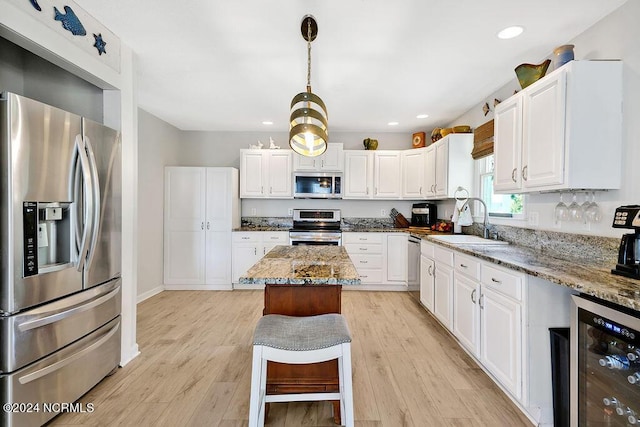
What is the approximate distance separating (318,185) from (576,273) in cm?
353

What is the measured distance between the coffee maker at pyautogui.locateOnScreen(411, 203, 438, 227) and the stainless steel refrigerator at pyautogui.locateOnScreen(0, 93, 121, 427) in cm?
405

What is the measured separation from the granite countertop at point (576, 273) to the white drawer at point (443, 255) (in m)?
0.38

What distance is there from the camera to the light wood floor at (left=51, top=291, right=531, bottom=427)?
1.81 metres

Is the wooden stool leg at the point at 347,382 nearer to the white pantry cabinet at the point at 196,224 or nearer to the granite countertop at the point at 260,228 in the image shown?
the granite countertop at the point at 260,228

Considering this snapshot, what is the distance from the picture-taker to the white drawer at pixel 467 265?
228 cm

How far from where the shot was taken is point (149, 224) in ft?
13.5

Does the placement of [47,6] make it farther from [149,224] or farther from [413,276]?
[413,276]

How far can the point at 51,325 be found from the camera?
5.59 feet

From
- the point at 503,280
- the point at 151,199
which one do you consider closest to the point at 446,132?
the point at 503,280

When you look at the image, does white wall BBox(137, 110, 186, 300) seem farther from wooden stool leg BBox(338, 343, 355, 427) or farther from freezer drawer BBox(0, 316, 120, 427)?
wooden stool leg BBox(338, 343, 355, 427)

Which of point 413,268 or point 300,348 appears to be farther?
point 413,268

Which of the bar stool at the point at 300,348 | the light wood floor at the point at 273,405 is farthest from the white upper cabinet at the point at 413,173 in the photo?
the bar stool at the point at 300,348

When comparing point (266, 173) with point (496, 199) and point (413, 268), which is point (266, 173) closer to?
point (413, 268)

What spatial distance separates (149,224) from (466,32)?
4187 mm
